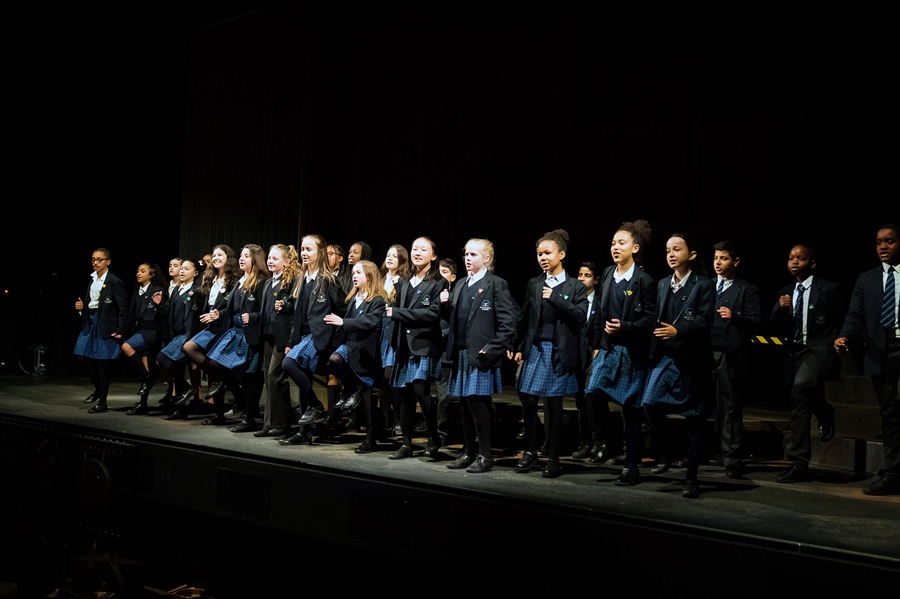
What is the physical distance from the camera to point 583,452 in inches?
226

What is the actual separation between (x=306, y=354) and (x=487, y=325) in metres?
1.57

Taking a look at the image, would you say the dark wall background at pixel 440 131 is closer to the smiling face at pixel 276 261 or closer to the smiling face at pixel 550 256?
the smiling face at pixel 550 256

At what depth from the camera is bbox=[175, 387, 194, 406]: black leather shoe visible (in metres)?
6.99

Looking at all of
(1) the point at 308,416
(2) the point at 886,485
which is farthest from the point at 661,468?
(1) the point at 308,416

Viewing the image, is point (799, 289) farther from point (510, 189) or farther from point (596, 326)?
point (510, 189)

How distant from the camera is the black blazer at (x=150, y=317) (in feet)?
25.0

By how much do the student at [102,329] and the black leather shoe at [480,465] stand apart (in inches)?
162

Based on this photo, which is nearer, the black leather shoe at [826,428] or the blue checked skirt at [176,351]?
the black leather shoe at [826,428]

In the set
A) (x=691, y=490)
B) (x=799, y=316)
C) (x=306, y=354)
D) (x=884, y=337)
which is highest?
(x=799, y=316)

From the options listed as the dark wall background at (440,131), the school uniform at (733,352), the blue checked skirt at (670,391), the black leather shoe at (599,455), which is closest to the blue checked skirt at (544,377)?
the blue checked skirt at (670,391)

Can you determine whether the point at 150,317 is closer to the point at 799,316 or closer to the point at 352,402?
the point at 352,402

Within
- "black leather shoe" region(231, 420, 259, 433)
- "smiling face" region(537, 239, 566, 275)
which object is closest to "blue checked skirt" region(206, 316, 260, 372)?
"black leather shoe" region(231, 420, 259, 433)

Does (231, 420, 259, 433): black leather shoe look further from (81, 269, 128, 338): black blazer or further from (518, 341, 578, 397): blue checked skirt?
(518, 341, 578, 397): blue checked skirt

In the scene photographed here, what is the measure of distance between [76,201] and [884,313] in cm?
1224
